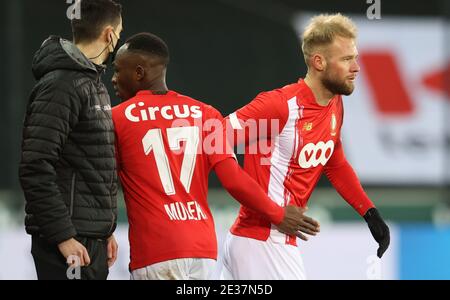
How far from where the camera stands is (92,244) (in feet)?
13.1

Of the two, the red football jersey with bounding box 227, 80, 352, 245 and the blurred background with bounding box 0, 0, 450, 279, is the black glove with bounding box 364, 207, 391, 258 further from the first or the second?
the blurred background with bounding box 0, 0, 450, 279

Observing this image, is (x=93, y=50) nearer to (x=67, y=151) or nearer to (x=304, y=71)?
(x=67, y=151)

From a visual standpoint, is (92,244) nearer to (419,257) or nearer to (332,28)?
(332,28)

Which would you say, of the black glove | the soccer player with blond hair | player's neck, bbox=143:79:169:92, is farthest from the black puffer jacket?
the black glove

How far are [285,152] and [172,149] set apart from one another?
0.69 metres

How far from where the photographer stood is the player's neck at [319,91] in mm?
4824

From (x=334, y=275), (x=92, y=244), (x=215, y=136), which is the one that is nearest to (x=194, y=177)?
(x=215, y=136)

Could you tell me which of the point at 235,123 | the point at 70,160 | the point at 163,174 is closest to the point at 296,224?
the point at 235,123

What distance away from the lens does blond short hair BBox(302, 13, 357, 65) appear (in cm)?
478

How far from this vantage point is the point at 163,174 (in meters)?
4.23

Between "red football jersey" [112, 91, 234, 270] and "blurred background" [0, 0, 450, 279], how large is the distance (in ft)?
13.6

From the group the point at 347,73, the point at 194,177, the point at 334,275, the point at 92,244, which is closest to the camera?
the point at 92,244

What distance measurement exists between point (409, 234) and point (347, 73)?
349 cm
